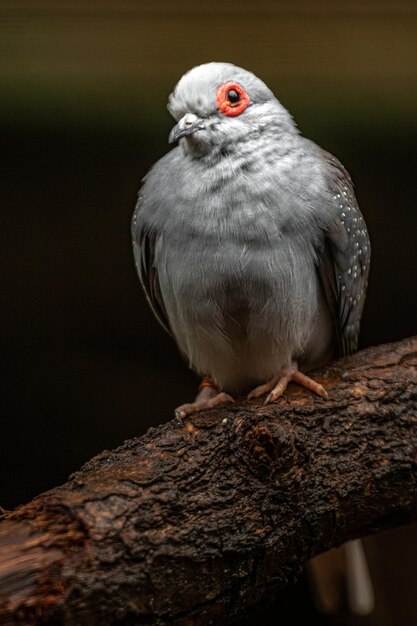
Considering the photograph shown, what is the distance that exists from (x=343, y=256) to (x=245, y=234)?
423 mm

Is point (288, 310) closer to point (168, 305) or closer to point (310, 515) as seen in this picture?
point (168, 305)

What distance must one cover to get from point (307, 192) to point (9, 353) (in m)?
1.83

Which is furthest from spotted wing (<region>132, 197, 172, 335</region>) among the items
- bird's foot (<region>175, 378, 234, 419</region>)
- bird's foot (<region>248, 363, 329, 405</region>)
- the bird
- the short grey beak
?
bird's foot (<region>248, 363, 329, 405</region>)

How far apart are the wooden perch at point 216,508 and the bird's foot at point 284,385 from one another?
34mm

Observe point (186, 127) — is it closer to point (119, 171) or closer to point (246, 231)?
point (246, 231)

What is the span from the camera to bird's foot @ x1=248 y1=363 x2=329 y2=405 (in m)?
2.65

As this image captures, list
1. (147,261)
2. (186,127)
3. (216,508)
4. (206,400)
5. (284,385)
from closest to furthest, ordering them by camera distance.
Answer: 1. (216,508)
2. (186,127)
3. (284,385)
4. (206,400)
5. (147,261)

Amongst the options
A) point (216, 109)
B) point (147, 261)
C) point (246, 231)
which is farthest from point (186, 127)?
point (147, 261)

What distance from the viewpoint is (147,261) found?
295cm

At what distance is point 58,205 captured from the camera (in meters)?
3.62

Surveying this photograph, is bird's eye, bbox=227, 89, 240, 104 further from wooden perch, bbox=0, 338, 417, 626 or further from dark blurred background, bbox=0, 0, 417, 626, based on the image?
wooden perch, bbox=0, 338, 417, 626

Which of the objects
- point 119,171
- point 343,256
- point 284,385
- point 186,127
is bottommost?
point 284,385

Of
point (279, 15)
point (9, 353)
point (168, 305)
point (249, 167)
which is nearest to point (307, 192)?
point (249, 167)

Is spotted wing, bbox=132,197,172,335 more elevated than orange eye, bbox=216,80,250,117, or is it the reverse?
orange eye, bbox=216,80,250,117
